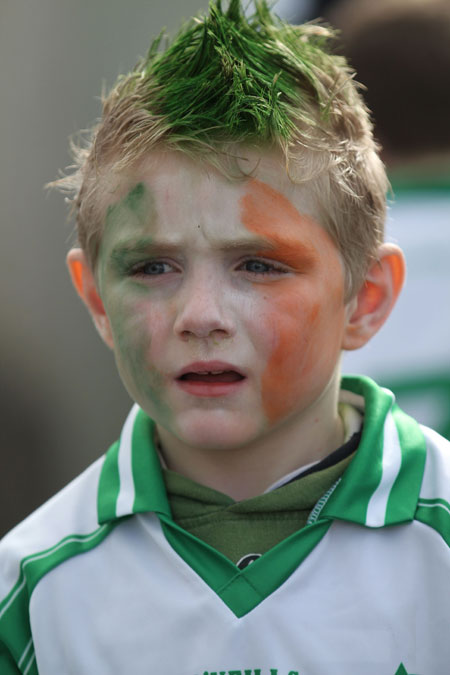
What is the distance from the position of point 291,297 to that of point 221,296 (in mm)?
135

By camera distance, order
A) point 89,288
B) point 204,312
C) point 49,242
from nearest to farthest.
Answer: point 204,312 < point 89,288 < point 49,242

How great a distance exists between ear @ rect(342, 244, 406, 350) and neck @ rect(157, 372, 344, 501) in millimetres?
91

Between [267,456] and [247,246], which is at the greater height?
[247,246]

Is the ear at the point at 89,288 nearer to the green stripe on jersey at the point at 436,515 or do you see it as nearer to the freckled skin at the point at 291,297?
the freckled skin at the point at 291,297

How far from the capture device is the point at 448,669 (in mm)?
1598

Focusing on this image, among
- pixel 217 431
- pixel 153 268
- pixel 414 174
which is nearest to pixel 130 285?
pixel 153 268

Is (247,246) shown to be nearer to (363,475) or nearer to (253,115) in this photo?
(253,115)

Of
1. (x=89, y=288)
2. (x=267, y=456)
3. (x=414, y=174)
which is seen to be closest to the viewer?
(x=267, y=456)

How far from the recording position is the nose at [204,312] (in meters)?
1.60

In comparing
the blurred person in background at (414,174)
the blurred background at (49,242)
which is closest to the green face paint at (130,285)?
the blurred person in background at (414,174)

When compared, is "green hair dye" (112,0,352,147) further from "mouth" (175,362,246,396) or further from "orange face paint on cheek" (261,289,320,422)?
"mouth" (175,362,246,396)

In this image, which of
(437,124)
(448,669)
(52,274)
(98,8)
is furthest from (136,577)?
(98,8)

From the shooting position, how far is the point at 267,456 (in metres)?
1.83

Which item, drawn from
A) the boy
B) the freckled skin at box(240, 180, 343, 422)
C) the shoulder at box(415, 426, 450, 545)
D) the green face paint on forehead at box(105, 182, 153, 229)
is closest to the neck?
the boy
